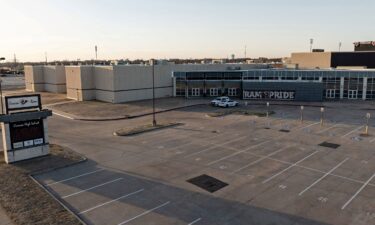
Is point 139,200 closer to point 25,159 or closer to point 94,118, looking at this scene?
point 25,159

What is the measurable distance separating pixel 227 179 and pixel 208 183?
156 cm

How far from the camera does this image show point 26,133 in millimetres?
Result: 27125

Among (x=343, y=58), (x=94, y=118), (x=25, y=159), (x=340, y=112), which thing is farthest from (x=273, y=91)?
(x=25, y=159)

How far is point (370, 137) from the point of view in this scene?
1352 inches

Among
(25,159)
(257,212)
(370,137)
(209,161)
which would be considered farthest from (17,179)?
(370,137)

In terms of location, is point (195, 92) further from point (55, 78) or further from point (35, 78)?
point (35, 78)

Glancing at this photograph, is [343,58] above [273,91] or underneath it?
above

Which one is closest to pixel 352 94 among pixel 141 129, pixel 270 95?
pixel 270 95

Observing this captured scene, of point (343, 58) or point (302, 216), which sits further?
point (343, 58)

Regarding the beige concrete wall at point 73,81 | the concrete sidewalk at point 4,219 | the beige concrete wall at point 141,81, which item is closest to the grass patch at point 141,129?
the concrete sidewalk at point 4,219

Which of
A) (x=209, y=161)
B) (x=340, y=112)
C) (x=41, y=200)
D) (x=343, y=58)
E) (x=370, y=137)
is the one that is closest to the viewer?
(x=41, y=200)

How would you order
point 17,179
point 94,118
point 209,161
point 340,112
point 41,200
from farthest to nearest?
point 340,112, point 94,118, point 209,161, point 17,179, point 41,200

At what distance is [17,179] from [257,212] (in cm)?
1659

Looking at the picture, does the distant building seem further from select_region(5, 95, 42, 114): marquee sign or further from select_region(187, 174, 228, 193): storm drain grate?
select_region(5, 95, 42, 114): marquee sign
